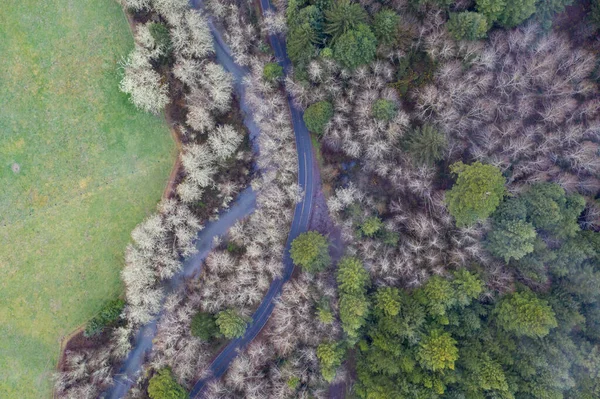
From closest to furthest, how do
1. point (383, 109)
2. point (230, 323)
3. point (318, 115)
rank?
point (383, 109) < point (230, 323) < point (318, 115)

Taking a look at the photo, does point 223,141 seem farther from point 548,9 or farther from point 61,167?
point 548,9

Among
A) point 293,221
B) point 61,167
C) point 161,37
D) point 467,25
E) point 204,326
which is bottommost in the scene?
point 204,326

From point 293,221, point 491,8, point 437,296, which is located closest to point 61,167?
point 293,221

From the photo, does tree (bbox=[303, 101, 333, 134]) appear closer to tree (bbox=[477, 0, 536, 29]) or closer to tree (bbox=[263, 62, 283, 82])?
tree (bbox=[263, 62, 283, 82])

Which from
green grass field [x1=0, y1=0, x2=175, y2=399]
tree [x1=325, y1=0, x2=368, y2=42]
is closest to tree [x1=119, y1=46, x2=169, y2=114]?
green grass field [x1=0, y1=0, x2=175, y2=399]

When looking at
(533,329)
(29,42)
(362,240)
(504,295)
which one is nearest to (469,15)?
(362,240)

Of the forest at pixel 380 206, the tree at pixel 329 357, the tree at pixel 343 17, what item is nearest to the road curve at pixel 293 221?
the forest at pixel 380 206

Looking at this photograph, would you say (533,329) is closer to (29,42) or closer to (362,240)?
(362,240)
